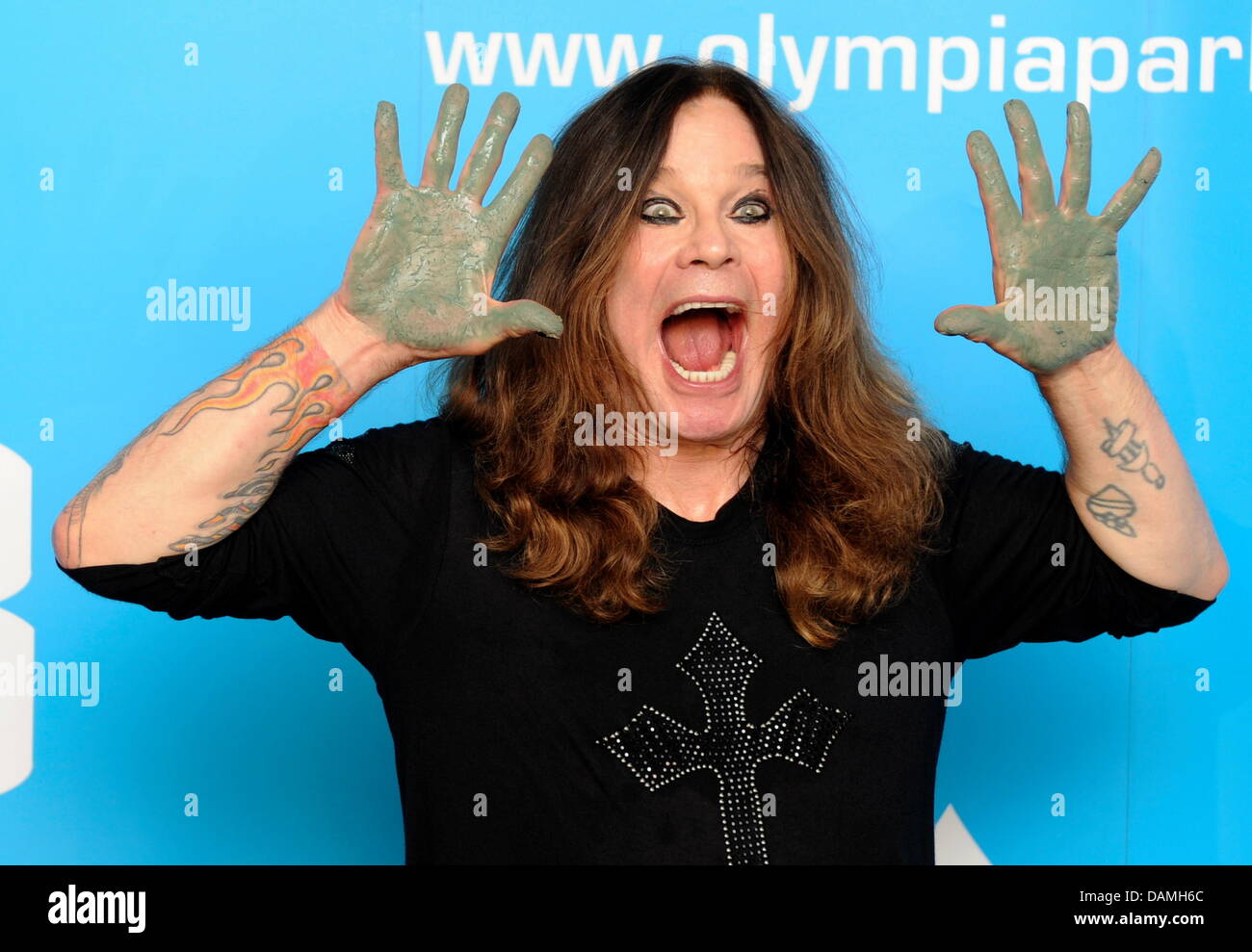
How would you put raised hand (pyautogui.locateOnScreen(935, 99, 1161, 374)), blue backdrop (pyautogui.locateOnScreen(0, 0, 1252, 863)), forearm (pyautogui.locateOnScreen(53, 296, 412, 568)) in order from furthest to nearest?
1. blue backdrop (pyautogui.locateOnScreen(0, 0, 1252, 863))
2. raised hand (pyautogui.locateOnScreen(935, 99, 1161, 374))
3. forearm (pyautogui.locateOnScreen(53, 296, 412, 568))

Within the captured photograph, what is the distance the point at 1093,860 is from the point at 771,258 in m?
1.37

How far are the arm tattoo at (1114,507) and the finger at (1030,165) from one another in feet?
1.02

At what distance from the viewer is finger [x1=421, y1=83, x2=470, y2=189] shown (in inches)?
56.7

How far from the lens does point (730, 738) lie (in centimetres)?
150

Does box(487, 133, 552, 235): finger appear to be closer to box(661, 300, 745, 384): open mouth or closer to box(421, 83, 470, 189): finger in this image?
box(421, 83, 470, 189): finger

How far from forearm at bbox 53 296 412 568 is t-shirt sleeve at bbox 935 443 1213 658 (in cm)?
67

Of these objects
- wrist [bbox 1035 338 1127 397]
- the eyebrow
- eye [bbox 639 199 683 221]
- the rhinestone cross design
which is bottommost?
the rhinestone cross design

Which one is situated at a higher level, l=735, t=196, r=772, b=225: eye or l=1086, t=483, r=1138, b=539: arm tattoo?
l=735, t=196, r=772, b=225: eye

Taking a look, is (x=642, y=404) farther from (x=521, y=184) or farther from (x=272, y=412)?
(x=272, y=412)

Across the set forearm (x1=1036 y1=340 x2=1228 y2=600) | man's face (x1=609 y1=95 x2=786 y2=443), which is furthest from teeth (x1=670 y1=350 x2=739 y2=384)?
Answer: forearm (x1=1036 y1=340 x2=1228 y2=600)

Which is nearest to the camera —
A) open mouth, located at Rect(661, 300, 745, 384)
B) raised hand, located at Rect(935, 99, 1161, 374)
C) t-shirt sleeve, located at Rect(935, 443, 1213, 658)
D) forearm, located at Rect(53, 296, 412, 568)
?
forearm, located at Rect(53, 296, 412, 568)

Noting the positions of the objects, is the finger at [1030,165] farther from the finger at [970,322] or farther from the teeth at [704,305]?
the teeth at [704,305]

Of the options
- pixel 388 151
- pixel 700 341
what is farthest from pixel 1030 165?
pixel 388 151
